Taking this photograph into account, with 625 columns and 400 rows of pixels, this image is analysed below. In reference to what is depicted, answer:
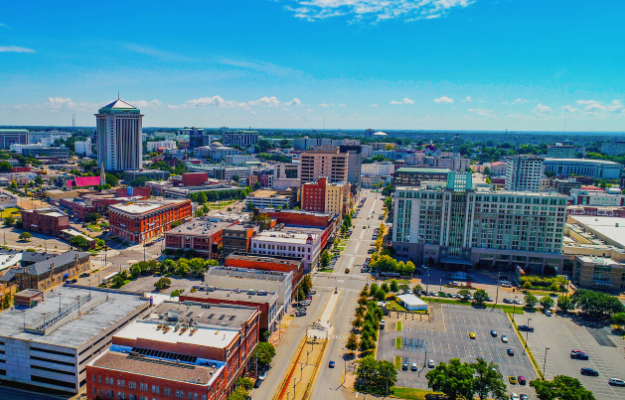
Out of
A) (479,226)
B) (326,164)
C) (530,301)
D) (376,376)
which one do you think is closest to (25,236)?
(326,164)

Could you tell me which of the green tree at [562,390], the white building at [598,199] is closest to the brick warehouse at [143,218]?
the green tree at [562,390]

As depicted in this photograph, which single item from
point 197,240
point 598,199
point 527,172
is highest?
point 527,172

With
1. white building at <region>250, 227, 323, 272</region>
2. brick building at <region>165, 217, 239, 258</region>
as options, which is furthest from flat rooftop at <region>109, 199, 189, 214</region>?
white building at <region>250, 227, 323, 272</region>

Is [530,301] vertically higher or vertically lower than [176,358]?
lower

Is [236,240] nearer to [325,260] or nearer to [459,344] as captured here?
[325,260]

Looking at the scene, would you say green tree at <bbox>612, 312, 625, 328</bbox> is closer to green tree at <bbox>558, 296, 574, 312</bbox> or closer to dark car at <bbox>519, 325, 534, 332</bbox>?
green tree at <bbox>558, 296, 574, 312</bbox>

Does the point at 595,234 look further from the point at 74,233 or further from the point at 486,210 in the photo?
the point at 74,233
